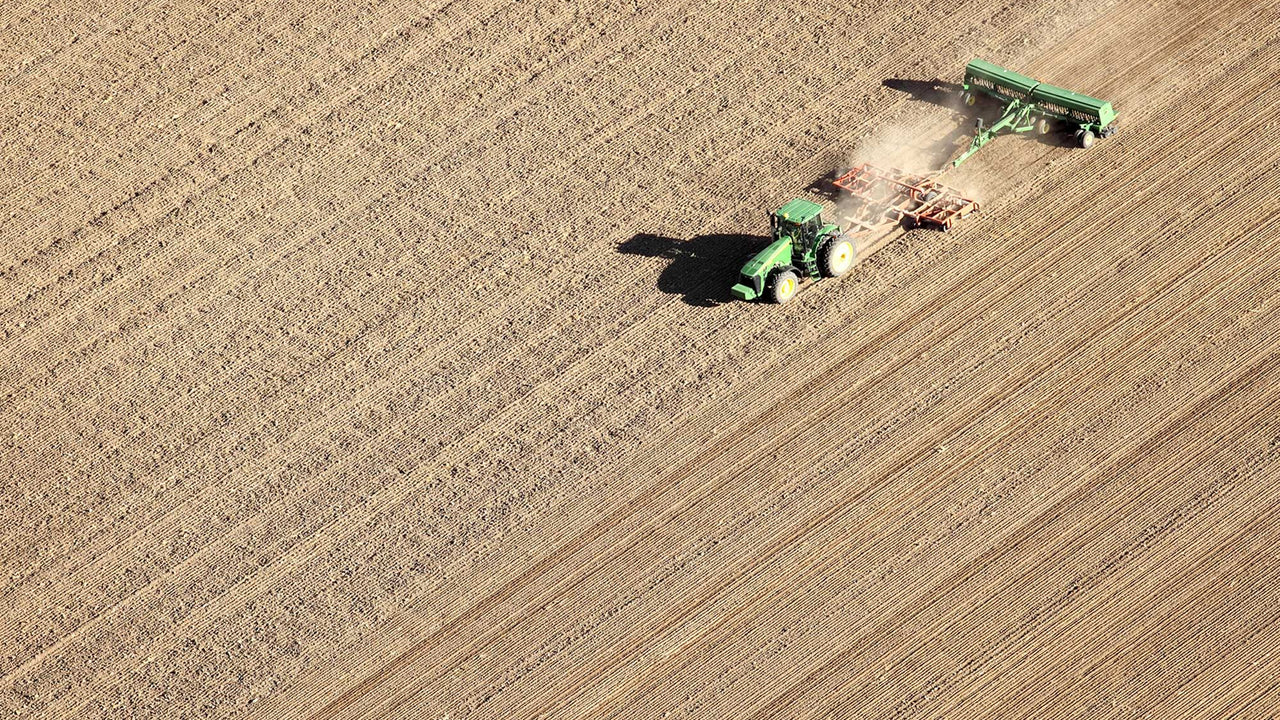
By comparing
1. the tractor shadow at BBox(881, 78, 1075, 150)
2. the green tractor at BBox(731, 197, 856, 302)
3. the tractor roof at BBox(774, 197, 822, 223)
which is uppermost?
the tractor roof at BBox(774, 197, 822, 223)

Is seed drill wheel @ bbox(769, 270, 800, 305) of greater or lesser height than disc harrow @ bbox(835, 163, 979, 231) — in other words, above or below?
above

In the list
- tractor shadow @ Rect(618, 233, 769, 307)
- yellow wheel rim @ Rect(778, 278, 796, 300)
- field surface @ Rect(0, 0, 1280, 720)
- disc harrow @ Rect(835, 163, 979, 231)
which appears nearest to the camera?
field surface @ Rect(0, 0, 1280, 720)

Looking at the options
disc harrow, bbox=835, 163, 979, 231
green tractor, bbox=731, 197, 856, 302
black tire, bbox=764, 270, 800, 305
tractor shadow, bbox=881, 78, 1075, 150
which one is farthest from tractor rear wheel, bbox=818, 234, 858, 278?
tractor shadow, bbox=881, 78, 1075, 150

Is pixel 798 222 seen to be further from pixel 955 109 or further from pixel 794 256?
pixel 955 109

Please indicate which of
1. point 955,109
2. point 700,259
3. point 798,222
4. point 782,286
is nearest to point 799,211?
point 798,222

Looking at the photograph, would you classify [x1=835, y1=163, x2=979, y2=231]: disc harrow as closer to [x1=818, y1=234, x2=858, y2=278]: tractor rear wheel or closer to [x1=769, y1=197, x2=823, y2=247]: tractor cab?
[x1=818, y1=234, x2=858, y2=278]: tractor rear wheel
